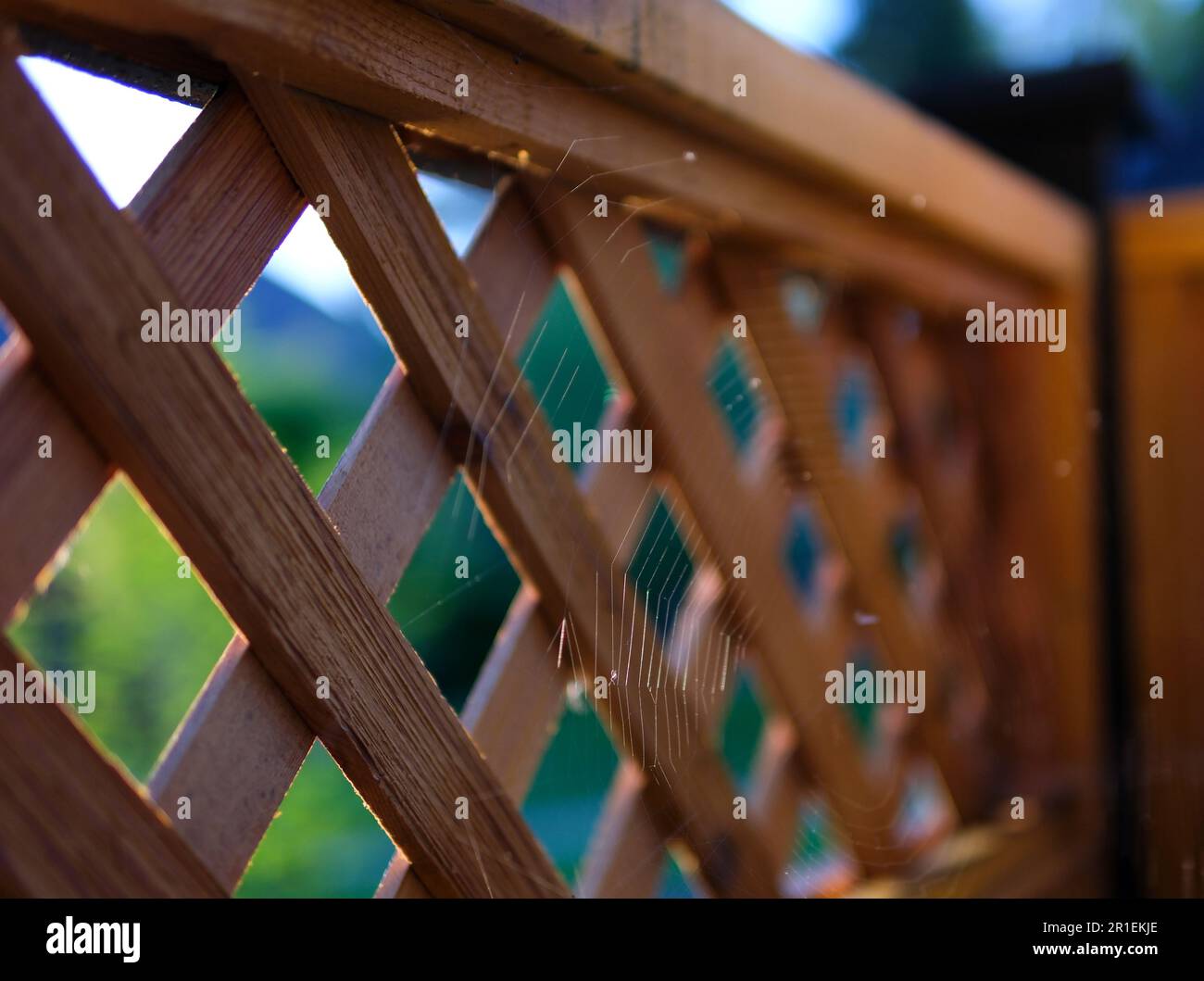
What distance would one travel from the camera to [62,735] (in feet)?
1.72

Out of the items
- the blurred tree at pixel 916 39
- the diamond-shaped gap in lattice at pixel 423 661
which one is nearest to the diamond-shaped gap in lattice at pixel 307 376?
the diamond-shaped gap in lattice at pixel 423 661

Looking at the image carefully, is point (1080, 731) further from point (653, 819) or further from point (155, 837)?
point (155, 837)

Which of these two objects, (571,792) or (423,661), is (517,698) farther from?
(571,792)

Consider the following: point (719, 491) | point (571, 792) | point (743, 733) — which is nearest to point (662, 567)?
point (719, 491)

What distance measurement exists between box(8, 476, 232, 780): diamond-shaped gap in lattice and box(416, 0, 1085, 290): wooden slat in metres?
1.48

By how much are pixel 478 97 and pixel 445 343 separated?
0.18 meters

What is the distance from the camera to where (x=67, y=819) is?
523mm

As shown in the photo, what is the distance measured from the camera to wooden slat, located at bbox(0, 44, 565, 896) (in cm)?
52

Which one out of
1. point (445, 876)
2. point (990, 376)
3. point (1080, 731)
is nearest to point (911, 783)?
point (1080, 731)

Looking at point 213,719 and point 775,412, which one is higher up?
point 775,412

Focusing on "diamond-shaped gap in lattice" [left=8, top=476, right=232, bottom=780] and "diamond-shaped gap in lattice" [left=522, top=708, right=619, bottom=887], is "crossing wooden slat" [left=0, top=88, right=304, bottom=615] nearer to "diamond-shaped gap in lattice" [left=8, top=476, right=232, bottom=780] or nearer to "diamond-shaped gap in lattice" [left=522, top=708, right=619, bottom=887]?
"diamond-shaped gap in lattice" [left=522, top=708, right=619, bottom=887]

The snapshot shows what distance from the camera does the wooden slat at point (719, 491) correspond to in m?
1.02

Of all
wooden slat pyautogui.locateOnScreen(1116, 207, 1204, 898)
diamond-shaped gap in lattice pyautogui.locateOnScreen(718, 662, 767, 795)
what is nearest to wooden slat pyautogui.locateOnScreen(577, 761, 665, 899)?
wooden slat pyautogui.locateOnScreen(1116, 207, 1204, 898)
